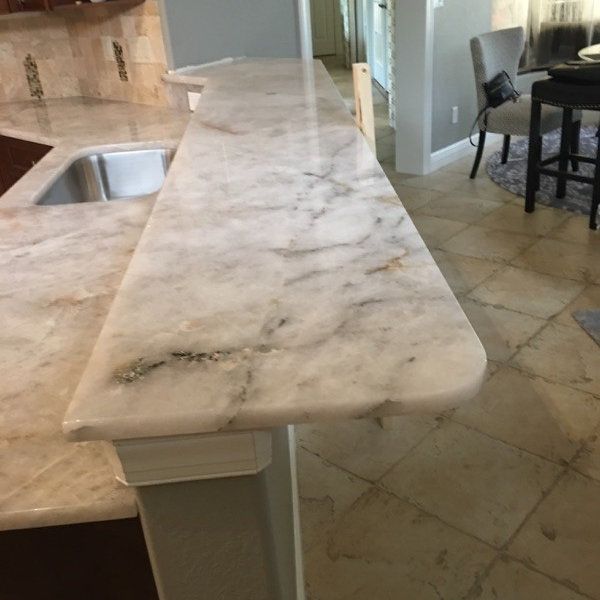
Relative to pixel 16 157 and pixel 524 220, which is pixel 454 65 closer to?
pixel 524 220

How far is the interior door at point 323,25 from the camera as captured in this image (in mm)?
9609

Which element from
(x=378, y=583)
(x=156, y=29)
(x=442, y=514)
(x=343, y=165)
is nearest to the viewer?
(x=343, y=165)

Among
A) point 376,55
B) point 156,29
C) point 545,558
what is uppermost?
point 156,29

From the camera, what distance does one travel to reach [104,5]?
2729mm

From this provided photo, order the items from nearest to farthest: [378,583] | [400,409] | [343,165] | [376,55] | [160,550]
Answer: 1. [400,409]
2. [160,550]
3. [343,165]
4. [378,583]
5. [376,55]

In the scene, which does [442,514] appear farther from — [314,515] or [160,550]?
[160,550]

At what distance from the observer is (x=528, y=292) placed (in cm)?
299

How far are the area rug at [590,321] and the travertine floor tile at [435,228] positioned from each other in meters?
0.98

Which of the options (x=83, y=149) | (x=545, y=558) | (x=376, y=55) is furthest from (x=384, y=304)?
Result: (x=376, y=55)

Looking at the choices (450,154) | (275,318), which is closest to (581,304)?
A: (450,154)

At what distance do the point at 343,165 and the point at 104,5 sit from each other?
1974mm

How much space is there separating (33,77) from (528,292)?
2.69 metres

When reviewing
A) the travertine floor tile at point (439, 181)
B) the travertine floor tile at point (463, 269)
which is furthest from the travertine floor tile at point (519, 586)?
the travertine floor tile at point (439, 181)

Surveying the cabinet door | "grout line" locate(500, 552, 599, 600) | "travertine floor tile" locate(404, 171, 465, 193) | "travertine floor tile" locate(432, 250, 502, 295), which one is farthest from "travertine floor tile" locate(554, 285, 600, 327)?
the cabinet door
